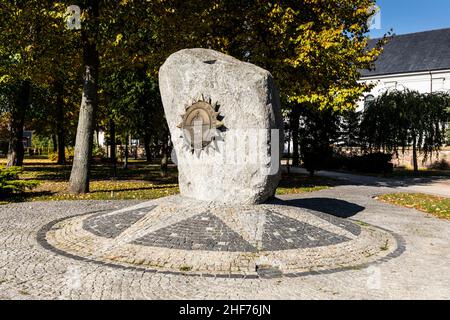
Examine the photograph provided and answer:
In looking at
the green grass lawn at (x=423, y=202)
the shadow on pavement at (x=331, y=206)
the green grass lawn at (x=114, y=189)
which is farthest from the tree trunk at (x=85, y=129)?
the green grass lawn at (x=423, y=202)

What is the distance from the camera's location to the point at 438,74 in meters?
50.3

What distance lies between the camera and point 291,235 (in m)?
8.23

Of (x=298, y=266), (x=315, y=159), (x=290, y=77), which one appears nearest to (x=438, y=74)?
(x=315, y=159)

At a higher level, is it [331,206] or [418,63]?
[418,63]

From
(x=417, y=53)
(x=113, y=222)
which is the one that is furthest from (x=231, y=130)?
(x=417, y=53)

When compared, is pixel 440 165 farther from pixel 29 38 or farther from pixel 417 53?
pixel 29 38

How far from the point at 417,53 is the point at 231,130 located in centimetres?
5239

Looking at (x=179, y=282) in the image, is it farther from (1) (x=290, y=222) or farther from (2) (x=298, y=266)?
(1) (x=290, y=222)

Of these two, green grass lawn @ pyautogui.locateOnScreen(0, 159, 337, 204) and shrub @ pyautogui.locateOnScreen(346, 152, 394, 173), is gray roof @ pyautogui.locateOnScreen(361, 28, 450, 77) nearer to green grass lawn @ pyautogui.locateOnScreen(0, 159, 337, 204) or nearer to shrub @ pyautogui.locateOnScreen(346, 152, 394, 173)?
shrub @ pyautogui.locateOnScreen(346, 152, 394, 173)

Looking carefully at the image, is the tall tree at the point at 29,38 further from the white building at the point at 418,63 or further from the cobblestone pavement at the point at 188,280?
the white building at the point at 418,63

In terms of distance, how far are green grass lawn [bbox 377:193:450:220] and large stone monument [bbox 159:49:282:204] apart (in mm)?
7160

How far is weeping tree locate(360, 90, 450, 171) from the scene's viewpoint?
2902cm

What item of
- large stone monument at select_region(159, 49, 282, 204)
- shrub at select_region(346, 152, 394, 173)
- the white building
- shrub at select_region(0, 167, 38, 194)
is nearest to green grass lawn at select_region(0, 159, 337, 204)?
shrub at select_region(0, 167, 38, 194)

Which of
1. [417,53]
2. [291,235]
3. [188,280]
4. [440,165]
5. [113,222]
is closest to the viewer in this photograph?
[188,280]
